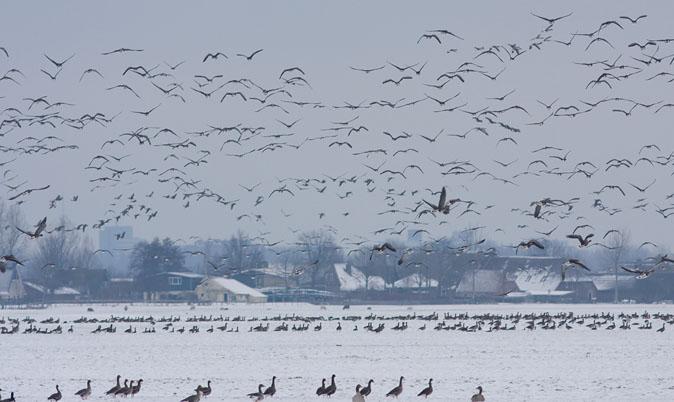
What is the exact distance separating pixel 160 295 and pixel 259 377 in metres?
120

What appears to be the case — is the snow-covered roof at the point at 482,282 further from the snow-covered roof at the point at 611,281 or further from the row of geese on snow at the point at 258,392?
the row of geese on snow at the point at 258,392

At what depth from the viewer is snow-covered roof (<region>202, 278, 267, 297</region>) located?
14938 cm

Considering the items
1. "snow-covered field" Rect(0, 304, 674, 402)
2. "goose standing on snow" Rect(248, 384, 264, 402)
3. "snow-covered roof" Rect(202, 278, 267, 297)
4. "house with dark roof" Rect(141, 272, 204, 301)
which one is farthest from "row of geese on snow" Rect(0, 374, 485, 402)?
"house with dark roof" Rect(141, 272, 204, 301)

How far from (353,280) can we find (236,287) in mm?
25521

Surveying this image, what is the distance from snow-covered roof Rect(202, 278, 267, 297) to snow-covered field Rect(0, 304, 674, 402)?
288 feet

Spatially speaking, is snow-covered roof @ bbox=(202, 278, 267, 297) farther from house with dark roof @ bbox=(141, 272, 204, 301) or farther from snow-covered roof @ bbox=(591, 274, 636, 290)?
snow-covered roof @ bbox=(591, 274, 636, 290)

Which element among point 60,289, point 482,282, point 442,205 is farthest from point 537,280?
point 442,205

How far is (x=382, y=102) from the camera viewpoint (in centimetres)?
4350

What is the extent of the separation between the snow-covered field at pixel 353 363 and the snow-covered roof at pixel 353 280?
106770mm

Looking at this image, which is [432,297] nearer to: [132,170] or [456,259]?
[456,259]

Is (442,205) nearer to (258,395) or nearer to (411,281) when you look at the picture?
(258,395)

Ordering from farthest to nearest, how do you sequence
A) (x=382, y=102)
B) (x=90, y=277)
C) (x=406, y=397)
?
(x=90, y=277), (x=382, y=102), (x=406, y=397)

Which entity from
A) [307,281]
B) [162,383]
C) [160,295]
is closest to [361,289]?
[307,281]

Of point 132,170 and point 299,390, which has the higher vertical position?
point 132,170
